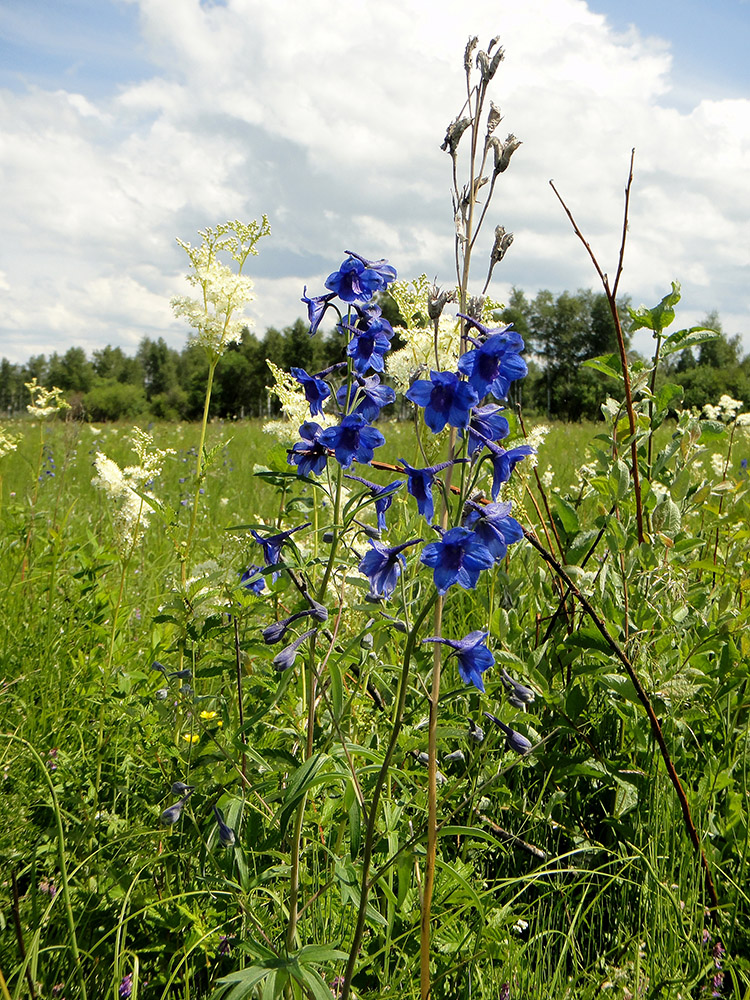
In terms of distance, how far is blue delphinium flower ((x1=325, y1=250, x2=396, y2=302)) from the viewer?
1.36 metres

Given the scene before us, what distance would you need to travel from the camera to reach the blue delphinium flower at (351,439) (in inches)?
49.4

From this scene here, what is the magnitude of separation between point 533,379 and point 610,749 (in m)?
71.7

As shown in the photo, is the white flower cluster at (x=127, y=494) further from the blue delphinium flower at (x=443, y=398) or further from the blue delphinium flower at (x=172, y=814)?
the blue delphinium flower at (x=443, y=398)

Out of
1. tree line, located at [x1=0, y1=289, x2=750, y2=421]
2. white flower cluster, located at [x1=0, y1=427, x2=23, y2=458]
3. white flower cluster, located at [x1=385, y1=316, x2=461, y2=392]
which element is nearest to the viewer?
white flower cluster, located at [x1=385, y1=316, x2=461, y2=392]

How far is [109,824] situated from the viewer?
180 cm

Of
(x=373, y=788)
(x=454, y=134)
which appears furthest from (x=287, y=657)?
(x=454, y=134)

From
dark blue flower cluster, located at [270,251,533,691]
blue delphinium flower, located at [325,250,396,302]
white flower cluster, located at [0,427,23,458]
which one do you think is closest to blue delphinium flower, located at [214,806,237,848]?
dark blue flower cluster, located at [270,251,533,691]

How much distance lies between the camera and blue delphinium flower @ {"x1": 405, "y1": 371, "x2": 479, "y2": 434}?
1.07 meters

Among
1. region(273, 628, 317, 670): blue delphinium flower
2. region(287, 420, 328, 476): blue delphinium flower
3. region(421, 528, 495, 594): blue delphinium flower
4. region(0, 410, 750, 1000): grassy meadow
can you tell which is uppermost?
region(287, 420, 328, 476): blue delphinium flower

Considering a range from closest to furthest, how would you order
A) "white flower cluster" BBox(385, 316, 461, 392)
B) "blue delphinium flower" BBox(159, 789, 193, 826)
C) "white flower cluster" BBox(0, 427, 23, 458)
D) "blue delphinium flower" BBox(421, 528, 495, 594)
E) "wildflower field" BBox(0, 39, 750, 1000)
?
"blue delphinium flower" BBox(421, 528, 495, 594)
"wildflower field" BBox(0, 39, 750, 1000)
"blue delphinium flower" BBox(159, 789, 193, 826)
"white flower cluster" BBox(385, 316, 461, 392)
"white flower cluster" BBox(0, 427, 23, 458)

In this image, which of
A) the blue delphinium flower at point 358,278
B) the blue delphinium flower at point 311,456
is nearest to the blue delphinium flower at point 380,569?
the blue delphinium flower at point 311,456

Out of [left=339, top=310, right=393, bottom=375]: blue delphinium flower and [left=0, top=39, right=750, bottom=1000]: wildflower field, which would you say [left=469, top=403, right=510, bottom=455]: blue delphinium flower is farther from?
[left=339, top=310, right=393, bottom=375]: blue delphinium flower

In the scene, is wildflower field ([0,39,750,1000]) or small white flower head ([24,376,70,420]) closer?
wildflower field ([0,39,750,1000])

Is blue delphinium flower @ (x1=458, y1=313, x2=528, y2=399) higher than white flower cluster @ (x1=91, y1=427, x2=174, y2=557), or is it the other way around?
blue delphinium flower @ (x1=458, y1=313, x2=528, y2=399)
